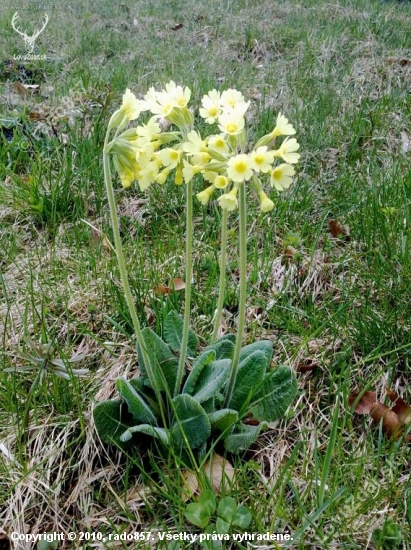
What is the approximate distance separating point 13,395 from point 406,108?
117 inches

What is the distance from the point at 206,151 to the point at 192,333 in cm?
68

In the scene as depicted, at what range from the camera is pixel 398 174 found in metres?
2.59

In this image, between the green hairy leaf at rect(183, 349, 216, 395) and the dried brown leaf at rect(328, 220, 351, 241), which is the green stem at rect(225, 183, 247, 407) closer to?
the green hairy leaf at rect(183, 349, 216, 395)

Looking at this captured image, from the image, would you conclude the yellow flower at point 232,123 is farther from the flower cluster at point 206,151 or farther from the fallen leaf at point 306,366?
the fallen leaf at point 306,366

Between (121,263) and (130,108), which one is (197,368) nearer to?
(121,263)

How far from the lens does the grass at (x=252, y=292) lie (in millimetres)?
1288

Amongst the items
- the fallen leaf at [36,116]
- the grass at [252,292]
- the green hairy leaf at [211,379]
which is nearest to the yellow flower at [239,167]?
the green hairy leaf at [211,379]

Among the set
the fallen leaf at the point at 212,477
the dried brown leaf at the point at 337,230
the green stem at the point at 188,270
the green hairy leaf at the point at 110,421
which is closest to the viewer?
the green stem at the point at 188,270

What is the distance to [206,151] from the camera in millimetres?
1095

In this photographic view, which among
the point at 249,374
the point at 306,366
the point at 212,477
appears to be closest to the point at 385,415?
the point at 306,366

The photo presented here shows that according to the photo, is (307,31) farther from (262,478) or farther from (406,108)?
(262,478)

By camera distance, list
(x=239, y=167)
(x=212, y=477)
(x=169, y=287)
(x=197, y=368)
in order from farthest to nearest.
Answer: (x=169, y=287) → (x=197, y=368) → (x=212, y=477) → (x=239, y=167)

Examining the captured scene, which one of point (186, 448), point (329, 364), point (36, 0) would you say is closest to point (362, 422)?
point (329, 364)

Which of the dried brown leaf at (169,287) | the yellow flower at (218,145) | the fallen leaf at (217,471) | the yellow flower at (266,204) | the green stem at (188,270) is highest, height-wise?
the yellow flower at (218,145)
